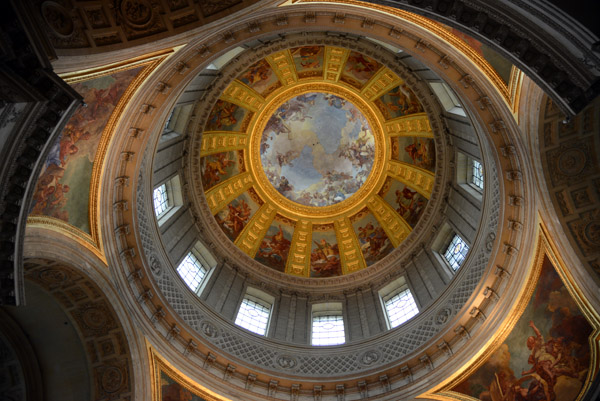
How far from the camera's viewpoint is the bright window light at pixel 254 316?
1917cm

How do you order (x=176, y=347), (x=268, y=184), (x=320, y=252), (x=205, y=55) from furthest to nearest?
1. (x=268, y=184)
2. (x=320, y=252)
3. (x=176, y=347)
4. (x=205, y=55)

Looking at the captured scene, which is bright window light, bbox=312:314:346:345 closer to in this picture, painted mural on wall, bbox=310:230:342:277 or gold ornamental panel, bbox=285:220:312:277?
painted mural on wall, bbox=310:230:342:277

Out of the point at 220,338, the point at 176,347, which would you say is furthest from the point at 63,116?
the point at 220,338

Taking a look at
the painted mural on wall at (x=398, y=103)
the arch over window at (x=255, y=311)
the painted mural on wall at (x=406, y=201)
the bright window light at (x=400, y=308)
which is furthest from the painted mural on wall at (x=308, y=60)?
the bright window light at (x=400, y=308)

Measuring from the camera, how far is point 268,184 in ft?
90.9

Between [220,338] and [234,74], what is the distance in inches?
440

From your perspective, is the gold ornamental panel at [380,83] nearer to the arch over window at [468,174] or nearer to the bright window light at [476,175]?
the arch over window at [468,174]

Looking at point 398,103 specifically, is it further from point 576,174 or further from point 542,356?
point 542,356

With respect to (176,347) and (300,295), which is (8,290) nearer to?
(176,347)

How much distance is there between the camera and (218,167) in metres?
24.8

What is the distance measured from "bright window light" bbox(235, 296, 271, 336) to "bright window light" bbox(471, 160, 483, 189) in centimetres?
1081

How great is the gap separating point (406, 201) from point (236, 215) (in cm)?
946

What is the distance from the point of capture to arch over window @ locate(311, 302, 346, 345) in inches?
753

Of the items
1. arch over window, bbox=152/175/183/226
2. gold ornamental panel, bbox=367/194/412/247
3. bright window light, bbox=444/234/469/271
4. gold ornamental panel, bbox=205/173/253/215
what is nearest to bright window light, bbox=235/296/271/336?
arch over window, bbox=152/175/183/226
